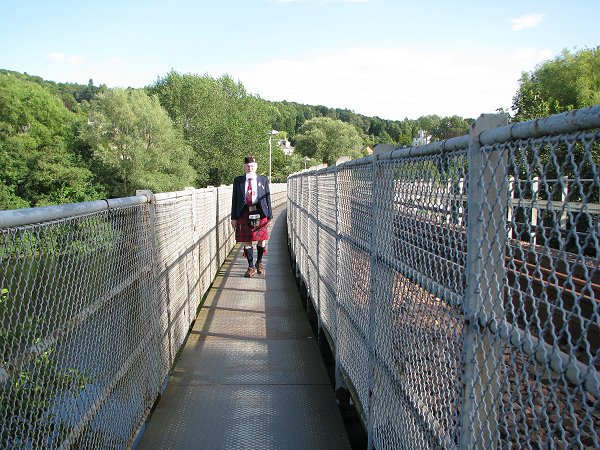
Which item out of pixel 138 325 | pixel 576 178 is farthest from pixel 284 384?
pixel 576 178

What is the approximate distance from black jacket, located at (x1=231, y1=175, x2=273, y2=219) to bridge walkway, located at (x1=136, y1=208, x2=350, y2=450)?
1938 millimetres

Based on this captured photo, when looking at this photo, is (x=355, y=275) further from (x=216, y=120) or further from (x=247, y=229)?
(x=216, y=120)

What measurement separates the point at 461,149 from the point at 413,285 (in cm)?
80

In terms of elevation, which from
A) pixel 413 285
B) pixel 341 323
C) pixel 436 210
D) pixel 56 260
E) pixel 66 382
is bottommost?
Result: pixel 341 323

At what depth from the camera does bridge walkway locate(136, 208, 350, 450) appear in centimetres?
345

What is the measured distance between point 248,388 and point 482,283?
3059 millimetres

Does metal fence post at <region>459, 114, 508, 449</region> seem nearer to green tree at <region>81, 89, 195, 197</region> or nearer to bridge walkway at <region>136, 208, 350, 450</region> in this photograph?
bridge walkway at <region>136, 208, 350, 450</region>

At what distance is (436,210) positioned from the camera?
1.97m

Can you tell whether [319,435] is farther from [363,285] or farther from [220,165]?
[220,165]

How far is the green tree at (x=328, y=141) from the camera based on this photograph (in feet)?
326

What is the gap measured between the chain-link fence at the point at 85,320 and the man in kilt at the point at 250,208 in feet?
11.7

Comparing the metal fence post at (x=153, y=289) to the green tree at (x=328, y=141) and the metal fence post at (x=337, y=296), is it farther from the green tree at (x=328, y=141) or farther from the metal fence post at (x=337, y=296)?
the green tree at (x=328, y=141)

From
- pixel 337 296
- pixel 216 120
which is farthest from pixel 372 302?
pixel 216 120

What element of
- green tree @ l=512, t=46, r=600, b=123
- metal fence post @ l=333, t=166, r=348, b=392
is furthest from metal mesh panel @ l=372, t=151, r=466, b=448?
green tree @ l=512, t=46, r=600, b=123
